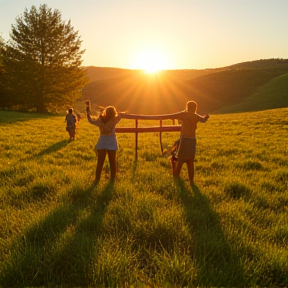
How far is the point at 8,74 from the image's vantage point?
3919 centimetres

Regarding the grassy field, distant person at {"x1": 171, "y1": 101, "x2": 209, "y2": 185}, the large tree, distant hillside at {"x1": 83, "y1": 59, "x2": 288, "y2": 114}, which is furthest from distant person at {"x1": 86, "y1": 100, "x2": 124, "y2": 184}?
distant hillside at {"x1": 83, "y1": 59, "x2": 288, "y2": 114}

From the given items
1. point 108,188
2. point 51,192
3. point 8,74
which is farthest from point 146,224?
point 8,74

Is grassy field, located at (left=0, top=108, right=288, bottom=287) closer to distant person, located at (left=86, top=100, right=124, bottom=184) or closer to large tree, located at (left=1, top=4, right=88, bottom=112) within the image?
distant person, located at (left=86, top=100, right=124, bottom=184)

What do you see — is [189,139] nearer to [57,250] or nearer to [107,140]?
[107,140]

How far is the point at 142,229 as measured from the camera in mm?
3959

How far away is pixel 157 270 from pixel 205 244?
2.71ft

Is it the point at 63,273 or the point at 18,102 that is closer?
the point at 63,273

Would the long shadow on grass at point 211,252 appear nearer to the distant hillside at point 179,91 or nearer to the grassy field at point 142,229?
the grassy field at point 142,229

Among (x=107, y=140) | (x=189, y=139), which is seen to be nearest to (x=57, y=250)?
(x=107, y=140)

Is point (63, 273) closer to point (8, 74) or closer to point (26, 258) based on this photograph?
point (26, 258)

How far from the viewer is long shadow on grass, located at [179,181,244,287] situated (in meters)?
2.95

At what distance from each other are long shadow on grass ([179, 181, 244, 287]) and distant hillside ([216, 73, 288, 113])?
44302mm

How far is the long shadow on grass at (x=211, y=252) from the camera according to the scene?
116 inches

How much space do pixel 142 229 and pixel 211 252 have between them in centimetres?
100
